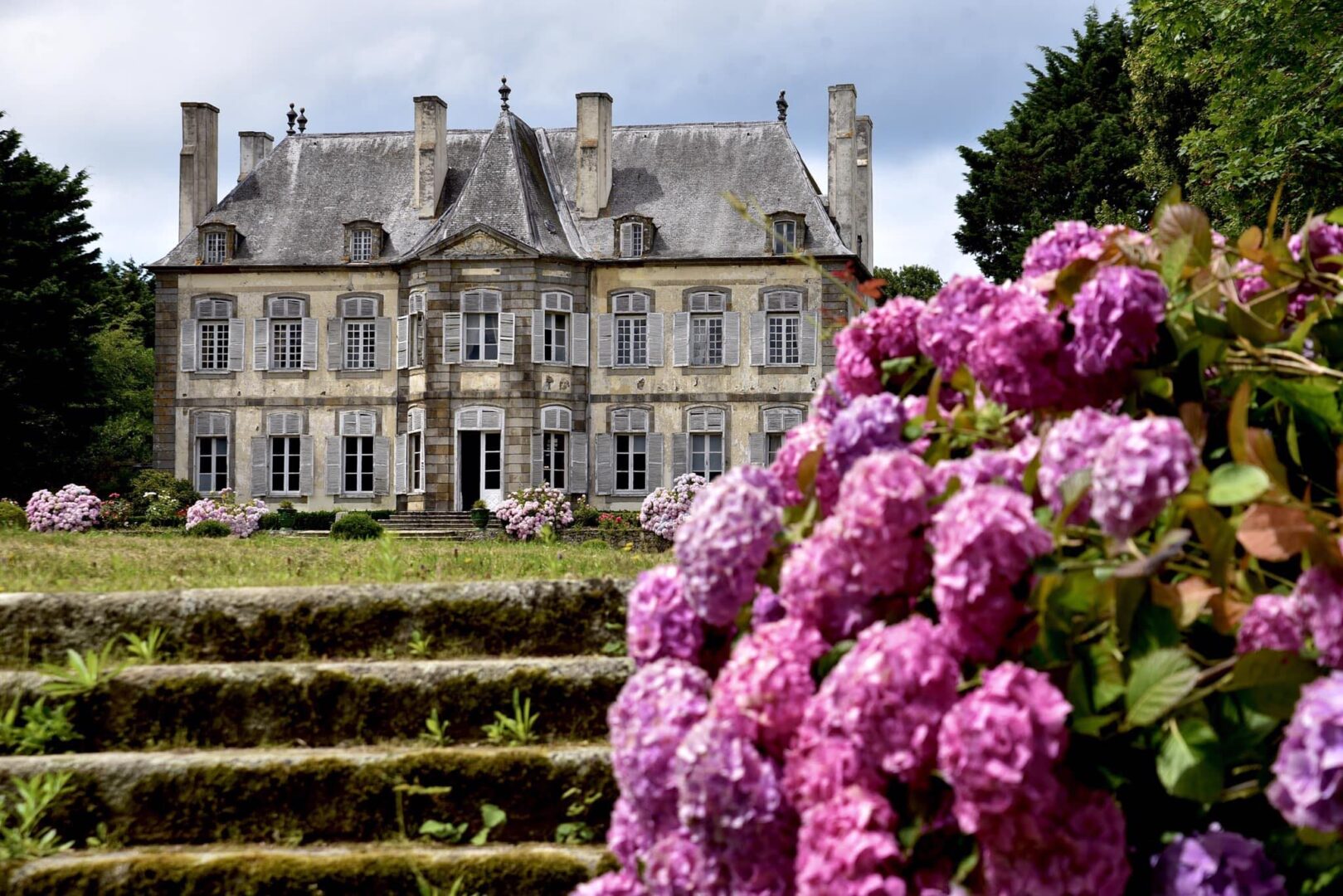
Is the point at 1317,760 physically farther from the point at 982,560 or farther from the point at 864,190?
the point at 864,190

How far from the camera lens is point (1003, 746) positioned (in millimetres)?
1491

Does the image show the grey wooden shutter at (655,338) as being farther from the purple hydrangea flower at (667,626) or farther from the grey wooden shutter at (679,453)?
the purple hydrangea flower at (667,626)

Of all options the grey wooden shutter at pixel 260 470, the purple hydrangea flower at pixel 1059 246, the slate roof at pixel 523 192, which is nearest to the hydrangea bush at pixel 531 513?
the slate roof at pixel 523 192

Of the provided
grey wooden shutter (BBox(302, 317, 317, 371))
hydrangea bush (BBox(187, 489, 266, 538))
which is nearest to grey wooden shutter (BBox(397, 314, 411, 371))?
grey wooden shutter (BBox(302, 317, 317, 371))

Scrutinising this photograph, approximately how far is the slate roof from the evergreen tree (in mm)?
5258

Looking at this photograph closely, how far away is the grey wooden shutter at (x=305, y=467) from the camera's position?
28047 mm

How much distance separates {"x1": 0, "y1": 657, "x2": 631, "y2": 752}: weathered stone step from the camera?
4.09m

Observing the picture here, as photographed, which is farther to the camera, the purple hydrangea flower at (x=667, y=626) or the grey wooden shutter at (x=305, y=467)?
the grey wooden shutter at (x=305, y=467)

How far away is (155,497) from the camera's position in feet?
84.3

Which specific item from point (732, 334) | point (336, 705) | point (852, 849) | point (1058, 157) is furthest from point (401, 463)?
point (852, 849)

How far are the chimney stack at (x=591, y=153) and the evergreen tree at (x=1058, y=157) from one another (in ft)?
30.0

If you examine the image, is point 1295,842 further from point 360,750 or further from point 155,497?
point 155,497

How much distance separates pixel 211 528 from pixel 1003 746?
1828 centimetres

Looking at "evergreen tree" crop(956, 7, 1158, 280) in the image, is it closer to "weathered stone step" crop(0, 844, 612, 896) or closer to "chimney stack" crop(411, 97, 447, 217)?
"chimney stack" crop(411, 97, 447, 217)
